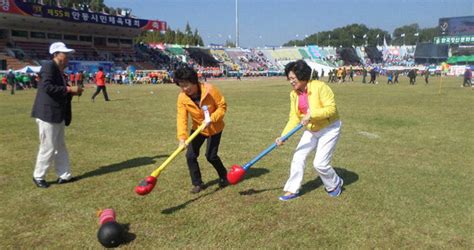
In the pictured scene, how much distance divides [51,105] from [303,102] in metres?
3.73

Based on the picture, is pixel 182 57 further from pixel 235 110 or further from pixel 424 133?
pixel 424 133

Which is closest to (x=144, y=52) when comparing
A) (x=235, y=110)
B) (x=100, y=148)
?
(x=235, y=110)

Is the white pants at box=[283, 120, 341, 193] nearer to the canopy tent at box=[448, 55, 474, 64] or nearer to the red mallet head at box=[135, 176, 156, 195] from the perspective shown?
the red mallet head at box=[135, 176, 156, 195]

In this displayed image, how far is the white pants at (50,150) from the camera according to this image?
589cm

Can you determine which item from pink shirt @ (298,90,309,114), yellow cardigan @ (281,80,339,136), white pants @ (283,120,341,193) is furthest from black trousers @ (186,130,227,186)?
yellow cardigan @ (281,80,339,136)

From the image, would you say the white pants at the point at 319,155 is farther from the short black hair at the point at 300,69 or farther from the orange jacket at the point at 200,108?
the orange jacket at the point at 200,108

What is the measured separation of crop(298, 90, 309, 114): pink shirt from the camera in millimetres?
5172

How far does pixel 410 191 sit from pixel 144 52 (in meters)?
66.9

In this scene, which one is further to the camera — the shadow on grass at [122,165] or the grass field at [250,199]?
the shadow on grass at [122,165]

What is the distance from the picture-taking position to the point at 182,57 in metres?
71.4

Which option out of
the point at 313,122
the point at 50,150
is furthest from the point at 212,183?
the point at 50,150

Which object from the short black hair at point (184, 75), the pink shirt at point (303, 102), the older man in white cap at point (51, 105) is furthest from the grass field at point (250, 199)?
the short black hair at point (184, 75)

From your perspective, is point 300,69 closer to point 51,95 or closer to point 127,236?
point 127,236

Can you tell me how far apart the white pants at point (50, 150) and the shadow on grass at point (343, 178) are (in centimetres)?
382
